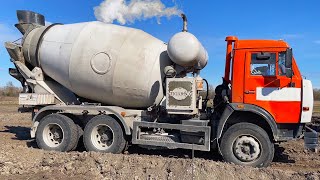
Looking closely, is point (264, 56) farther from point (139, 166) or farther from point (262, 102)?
point (139, 166)

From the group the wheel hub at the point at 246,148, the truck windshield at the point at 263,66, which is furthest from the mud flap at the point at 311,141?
the truck windshield at the point at 263,66

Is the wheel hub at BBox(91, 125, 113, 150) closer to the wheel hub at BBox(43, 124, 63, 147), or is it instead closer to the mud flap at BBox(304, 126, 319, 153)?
the wheel hub at BBox(43, 124, 63, 147)

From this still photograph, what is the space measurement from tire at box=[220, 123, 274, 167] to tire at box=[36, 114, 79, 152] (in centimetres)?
402

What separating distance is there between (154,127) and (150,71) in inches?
55.6

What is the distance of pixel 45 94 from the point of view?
34.7 feet

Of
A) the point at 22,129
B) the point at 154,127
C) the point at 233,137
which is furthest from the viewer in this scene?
the point at 22,129

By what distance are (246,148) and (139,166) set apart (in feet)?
7.99

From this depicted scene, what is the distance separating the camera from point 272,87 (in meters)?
8.08

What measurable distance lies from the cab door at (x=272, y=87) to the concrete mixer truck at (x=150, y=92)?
2cm

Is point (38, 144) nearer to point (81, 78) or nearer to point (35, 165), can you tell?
point (35, 165)

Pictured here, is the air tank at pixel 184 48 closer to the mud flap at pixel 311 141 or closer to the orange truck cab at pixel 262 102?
the orange truck cab at pixel 262 102

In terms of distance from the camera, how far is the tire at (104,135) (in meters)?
9.25

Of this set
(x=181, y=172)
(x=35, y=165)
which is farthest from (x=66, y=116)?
(x=181, y=172)

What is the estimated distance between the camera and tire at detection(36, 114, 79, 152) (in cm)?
973
